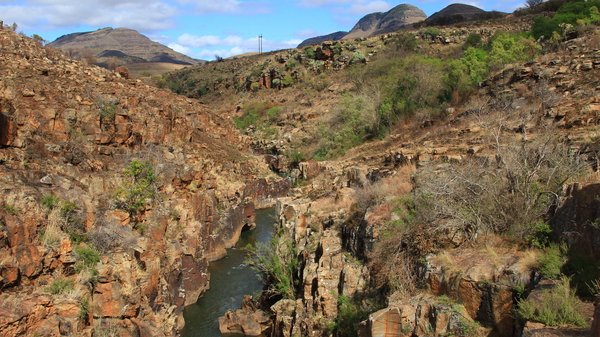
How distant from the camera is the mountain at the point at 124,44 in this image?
481 feet

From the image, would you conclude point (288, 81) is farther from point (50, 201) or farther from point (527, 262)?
point (527, 262)

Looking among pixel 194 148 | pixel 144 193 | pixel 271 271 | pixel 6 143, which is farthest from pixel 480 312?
pixel 194 148

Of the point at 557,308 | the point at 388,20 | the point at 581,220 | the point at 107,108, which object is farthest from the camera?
the point at 388,20

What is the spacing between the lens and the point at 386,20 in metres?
152

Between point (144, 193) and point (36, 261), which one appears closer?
point (36, 261)

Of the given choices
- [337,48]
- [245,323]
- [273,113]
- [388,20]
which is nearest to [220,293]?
[245,323]

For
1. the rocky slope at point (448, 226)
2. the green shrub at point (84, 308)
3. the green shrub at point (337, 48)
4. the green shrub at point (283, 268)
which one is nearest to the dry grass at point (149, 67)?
the green shrub at point (337, 48)

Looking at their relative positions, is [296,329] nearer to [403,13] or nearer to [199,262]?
[199,262]

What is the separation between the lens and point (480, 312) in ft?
28.6

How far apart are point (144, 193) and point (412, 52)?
158ft

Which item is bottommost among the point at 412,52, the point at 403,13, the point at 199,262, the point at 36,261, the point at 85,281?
the point at 199,262

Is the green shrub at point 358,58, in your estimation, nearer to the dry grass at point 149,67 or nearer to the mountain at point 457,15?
the mountain at point 457,15

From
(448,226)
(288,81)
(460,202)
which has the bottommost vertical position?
(448,226)

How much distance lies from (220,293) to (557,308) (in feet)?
53.2
